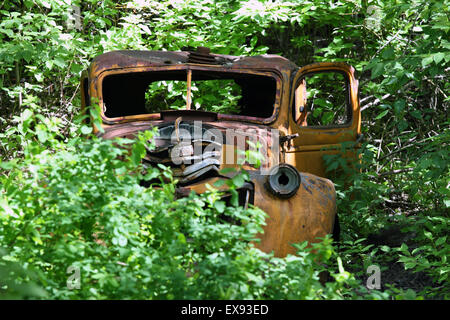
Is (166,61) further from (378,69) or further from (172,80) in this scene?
(378,69)

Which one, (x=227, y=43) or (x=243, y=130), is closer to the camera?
(x=243, y=130)

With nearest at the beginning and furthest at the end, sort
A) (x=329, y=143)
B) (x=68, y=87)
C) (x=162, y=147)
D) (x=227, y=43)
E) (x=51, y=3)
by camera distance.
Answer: (x=162, y=147)
(x=329, y=143)
(x=51, y=3)
(x=227, y=43)
(x=68, y=87)

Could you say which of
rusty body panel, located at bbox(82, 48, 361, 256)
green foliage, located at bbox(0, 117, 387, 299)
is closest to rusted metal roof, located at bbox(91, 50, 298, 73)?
rusty body panel, located at bbox(82, 48, 361, 256)

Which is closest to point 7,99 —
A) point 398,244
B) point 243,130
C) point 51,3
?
point 51,3

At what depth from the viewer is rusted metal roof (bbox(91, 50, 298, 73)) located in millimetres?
5207

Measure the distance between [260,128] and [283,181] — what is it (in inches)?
38.2

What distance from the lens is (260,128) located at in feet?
16.2

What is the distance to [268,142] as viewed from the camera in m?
4.80

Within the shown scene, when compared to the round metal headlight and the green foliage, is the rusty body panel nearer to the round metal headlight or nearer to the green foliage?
the round metal headlight

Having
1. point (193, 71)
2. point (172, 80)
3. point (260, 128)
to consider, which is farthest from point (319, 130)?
point (172, 80)

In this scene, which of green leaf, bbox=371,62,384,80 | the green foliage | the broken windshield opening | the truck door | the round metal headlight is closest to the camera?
the green foliage
